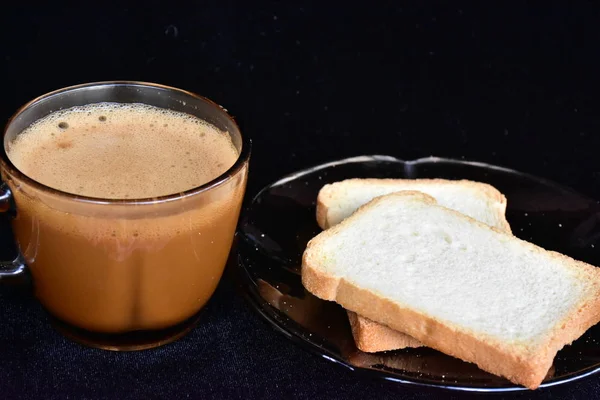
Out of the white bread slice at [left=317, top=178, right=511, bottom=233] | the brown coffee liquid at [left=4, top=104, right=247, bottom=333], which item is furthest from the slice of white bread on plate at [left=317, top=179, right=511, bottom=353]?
the brown coffee liquid at [left=4, top=104, right=247, bottom=333]

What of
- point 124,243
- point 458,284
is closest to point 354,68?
point 458,284

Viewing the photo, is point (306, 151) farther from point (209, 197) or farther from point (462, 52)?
point (209, 197)

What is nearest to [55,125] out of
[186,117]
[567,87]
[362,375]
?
[186,117]

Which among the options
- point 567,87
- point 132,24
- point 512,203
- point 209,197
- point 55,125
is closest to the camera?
point 209,197

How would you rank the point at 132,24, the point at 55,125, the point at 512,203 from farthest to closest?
the point at 132,24 < the point at 512,203 < the point at 55,125

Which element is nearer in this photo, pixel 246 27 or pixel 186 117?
pixel 186 117

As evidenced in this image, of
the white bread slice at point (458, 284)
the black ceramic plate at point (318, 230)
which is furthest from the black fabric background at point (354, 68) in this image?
the white bread slice at point (458, 284)
